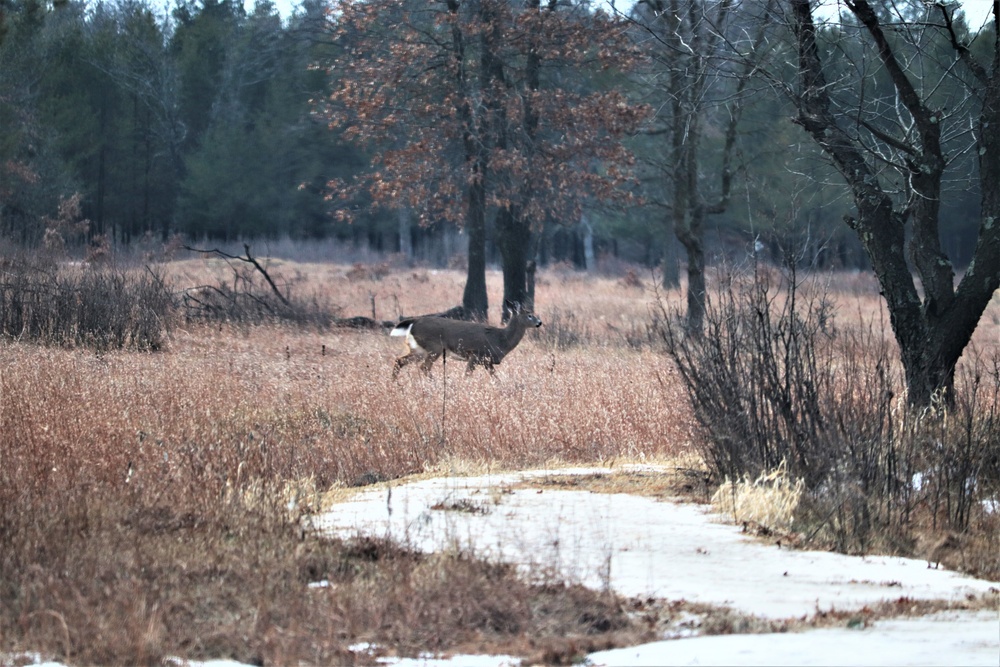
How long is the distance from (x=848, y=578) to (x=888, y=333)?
19133 mm

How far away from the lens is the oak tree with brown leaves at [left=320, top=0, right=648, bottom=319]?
22109 mm

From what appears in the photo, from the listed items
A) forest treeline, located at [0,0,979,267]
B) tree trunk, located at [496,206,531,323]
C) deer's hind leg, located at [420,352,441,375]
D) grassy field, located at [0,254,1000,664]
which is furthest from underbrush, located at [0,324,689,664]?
forest treeline, located at [0,0,979,267]

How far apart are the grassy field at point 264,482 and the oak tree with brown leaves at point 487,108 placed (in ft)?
20.9

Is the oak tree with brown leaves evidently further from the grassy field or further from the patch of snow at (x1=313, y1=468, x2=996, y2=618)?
the patch of snow at (x1=313, y1=468, x2=996, y2=618)

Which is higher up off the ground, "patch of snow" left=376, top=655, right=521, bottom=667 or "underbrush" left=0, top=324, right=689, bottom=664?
"underbrush" left=0, top=324, right=689, bottom=664

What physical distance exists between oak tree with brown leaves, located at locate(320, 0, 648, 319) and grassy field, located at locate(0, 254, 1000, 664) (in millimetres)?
6377

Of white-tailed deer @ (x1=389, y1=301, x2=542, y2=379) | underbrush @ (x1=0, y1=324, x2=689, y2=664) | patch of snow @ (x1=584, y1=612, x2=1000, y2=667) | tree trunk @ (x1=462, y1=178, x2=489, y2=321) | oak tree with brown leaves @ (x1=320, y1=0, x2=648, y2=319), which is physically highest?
oak tree with brown leaves @ (x1=320, y1=0, x2=648, y2=319)

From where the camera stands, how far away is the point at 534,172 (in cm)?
2222

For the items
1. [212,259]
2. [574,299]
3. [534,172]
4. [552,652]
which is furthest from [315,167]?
[552,652]

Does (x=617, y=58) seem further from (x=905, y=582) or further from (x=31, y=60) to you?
(x=31, y=60)

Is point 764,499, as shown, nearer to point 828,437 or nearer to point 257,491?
point 828,437

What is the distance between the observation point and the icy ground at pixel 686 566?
4652 mm

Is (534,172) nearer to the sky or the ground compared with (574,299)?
nearer to the sky

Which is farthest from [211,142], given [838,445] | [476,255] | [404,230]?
[838,445]
